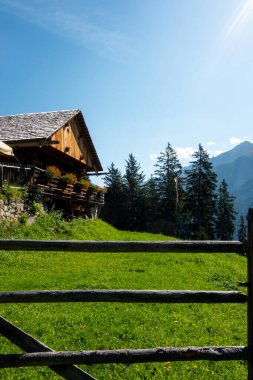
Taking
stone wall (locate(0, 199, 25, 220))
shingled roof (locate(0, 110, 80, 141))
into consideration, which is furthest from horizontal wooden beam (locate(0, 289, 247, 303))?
shingled roof (locate(0, 110, 80, 141))

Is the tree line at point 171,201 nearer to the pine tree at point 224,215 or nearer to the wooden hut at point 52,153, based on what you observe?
the pine tree at point 224,215

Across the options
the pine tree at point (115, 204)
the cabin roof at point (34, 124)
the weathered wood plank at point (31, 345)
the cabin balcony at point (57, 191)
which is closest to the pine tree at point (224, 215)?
the pine tree at point (115, 204)

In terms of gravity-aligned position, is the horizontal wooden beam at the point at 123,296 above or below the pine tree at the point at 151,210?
below

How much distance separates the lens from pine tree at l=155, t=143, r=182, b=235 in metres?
59.5

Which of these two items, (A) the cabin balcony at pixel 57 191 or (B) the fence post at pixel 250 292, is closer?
(B) the fence post at pixel 250 292

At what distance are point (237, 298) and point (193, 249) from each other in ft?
2.18

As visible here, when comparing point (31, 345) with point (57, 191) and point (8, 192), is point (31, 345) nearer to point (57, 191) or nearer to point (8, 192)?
point (8, 192)

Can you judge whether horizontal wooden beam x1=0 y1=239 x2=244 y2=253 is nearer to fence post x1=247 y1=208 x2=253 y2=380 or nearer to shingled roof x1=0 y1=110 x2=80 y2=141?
fence post x1=247 y1=208 x2=253 y2=380

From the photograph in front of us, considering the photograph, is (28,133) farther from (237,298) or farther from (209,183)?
(209,183)

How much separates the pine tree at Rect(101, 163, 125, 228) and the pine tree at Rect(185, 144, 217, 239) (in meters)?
11.2

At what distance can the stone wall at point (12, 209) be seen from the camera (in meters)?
18.3

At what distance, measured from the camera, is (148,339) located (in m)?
6.59

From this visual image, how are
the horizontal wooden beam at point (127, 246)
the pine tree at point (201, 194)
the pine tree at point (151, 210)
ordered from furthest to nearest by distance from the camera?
the pine tree at point (151, 210) < the pine tree at point (201, 194) < the horizontal wooden beam at point (127, 246)

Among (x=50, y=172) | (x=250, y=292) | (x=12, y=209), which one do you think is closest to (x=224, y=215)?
(x=50, y=172)
